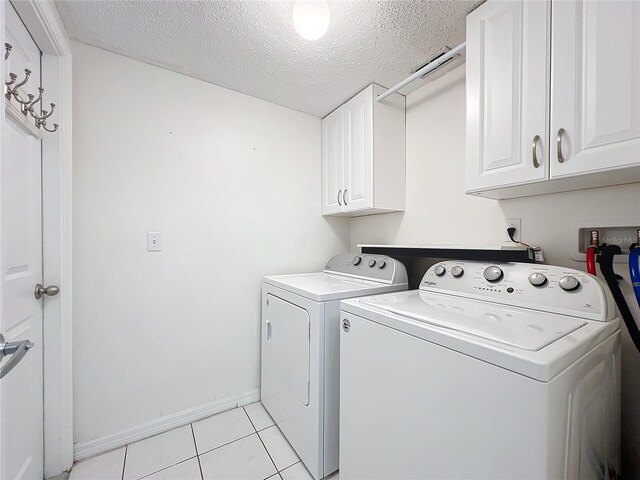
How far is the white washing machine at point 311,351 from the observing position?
131cm

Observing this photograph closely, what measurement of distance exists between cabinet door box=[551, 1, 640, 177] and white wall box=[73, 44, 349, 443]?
161 cm

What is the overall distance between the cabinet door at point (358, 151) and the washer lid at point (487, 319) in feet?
2.88

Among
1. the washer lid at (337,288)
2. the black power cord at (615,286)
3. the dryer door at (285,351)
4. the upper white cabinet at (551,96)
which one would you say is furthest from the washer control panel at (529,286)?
the dryer door at (285,351)

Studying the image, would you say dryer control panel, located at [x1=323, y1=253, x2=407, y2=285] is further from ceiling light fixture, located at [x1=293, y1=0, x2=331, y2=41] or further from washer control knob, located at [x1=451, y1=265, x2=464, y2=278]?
ceiling light fixture, located at [x1=293, y1=0, x2=331, y2=41]

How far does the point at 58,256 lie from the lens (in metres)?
1.31

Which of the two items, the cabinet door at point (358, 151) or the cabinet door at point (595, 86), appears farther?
the cabinet door at point (358, 151)

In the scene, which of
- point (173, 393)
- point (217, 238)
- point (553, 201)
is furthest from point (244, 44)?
→ point (173, 393)

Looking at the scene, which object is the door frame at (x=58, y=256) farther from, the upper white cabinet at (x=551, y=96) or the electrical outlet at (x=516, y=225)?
the electrical outlet at (x=516, y=225)

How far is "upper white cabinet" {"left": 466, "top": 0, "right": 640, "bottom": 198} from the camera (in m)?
0.84

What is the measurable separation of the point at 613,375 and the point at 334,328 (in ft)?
3.32

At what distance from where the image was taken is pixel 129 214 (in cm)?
157

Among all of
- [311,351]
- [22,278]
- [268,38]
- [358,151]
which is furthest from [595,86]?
[22,278]

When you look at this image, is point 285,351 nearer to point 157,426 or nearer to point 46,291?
point 157,426

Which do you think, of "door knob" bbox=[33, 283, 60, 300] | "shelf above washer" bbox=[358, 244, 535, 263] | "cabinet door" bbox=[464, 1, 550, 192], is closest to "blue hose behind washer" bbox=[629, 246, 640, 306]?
"shelf above washer" bbox=[358, 244, 535, 263]
